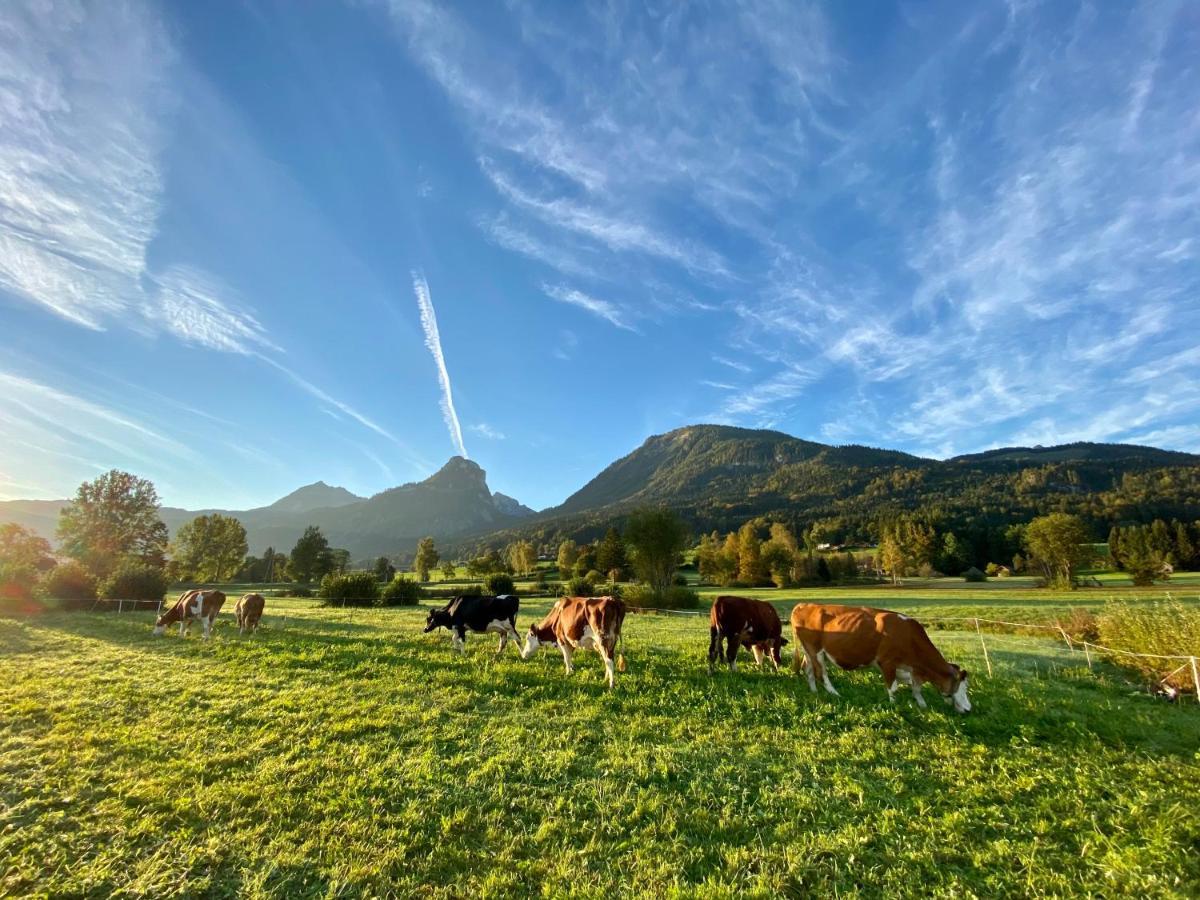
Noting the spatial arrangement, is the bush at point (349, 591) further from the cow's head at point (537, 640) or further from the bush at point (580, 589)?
the cow's head at point (537, 640)

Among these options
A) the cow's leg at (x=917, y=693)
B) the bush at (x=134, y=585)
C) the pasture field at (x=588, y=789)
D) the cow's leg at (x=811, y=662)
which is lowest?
the pasture field at (x=588, y=789)

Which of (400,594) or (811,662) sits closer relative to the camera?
(811,662)

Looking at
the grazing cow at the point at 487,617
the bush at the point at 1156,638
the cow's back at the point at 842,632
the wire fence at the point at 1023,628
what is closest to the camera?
the cow's back at the point at 842,632

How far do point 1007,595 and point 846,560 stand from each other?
1615 inches

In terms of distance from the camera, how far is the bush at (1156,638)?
1338 cm

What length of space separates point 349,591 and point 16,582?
19.7 metres

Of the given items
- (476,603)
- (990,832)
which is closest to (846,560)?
(476,603)

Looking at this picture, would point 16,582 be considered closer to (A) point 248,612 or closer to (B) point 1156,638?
(A) point 248,612

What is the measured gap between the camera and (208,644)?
17.7 meters

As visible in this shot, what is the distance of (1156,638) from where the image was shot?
15.0m

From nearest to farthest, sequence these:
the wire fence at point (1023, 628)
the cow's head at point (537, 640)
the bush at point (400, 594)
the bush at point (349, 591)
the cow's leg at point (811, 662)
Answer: the cow's leg at point (811, 662), the wire fence at point (1023, 628), the cow's head at point (537, 640), the bush at point (349, 591), the bush at point (400, 594)

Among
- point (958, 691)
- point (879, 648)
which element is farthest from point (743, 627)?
point (958, 691)

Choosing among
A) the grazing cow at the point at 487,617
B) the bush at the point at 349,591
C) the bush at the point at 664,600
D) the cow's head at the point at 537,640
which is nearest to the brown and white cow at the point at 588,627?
the cow's head at the point at 537,640

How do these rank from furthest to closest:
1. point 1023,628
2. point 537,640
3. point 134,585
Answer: point 134,585 < point 1023,628 < point 537,640
